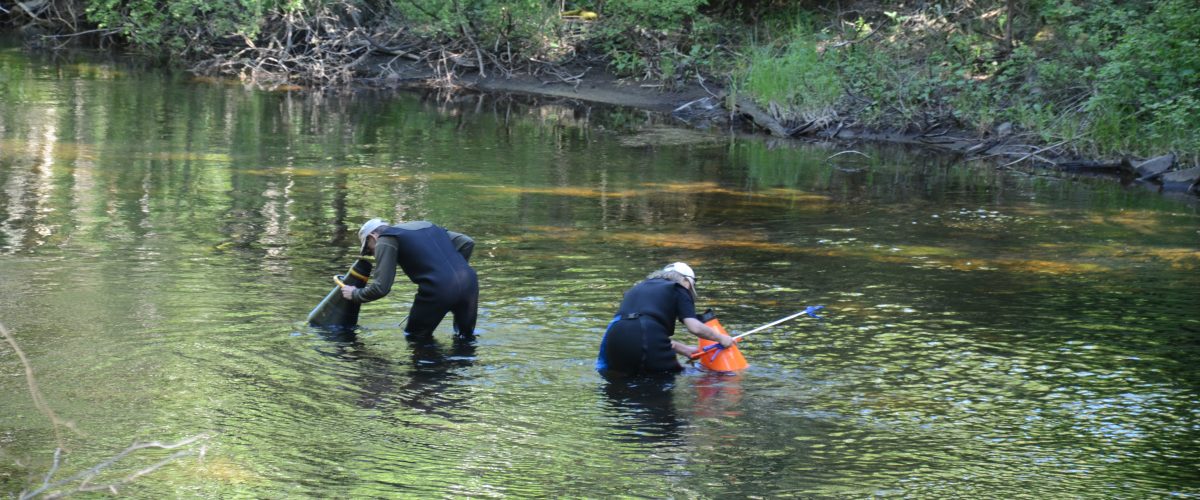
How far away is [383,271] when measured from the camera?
10586 mm

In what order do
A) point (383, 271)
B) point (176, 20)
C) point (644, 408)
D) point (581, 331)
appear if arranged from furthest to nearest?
1. point (176, 20)
2. point (581, 331)
3. point (383, 271)
4. point (644, 408)

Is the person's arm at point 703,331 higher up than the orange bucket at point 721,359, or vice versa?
the person's arm at point 703,331

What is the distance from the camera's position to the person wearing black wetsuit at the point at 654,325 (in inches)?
389

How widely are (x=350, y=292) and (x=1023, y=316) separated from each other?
6063 millimetres

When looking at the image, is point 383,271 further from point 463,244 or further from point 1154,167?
point 1154,167

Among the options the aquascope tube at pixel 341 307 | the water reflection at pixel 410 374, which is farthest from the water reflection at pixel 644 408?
the aquascope tube at pixel 341 307

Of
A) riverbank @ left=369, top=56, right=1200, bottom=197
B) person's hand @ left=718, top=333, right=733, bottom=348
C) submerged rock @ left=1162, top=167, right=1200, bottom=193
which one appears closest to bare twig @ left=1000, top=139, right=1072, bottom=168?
riverbank @ left=369, top=56, right=1200, bottom=197

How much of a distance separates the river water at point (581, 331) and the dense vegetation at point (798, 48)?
2.73m

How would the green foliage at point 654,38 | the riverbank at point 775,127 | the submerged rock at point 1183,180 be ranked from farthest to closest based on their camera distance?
the green foliage at point 654,38 → the riverbank at point 775,127 → the submerged rock at point 1183,180

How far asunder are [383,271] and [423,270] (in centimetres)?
32

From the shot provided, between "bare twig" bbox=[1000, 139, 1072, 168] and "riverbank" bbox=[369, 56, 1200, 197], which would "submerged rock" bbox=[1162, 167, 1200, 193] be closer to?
"riverbank" bbox=[369, 56, 1200, 197]

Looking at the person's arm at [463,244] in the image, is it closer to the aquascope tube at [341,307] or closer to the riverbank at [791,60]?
the aquascope tube at [341,307]

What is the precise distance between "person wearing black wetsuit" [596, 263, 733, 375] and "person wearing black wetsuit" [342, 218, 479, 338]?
1383 mm

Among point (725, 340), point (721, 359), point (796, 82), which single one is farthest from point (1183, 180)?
point (725, 340)
